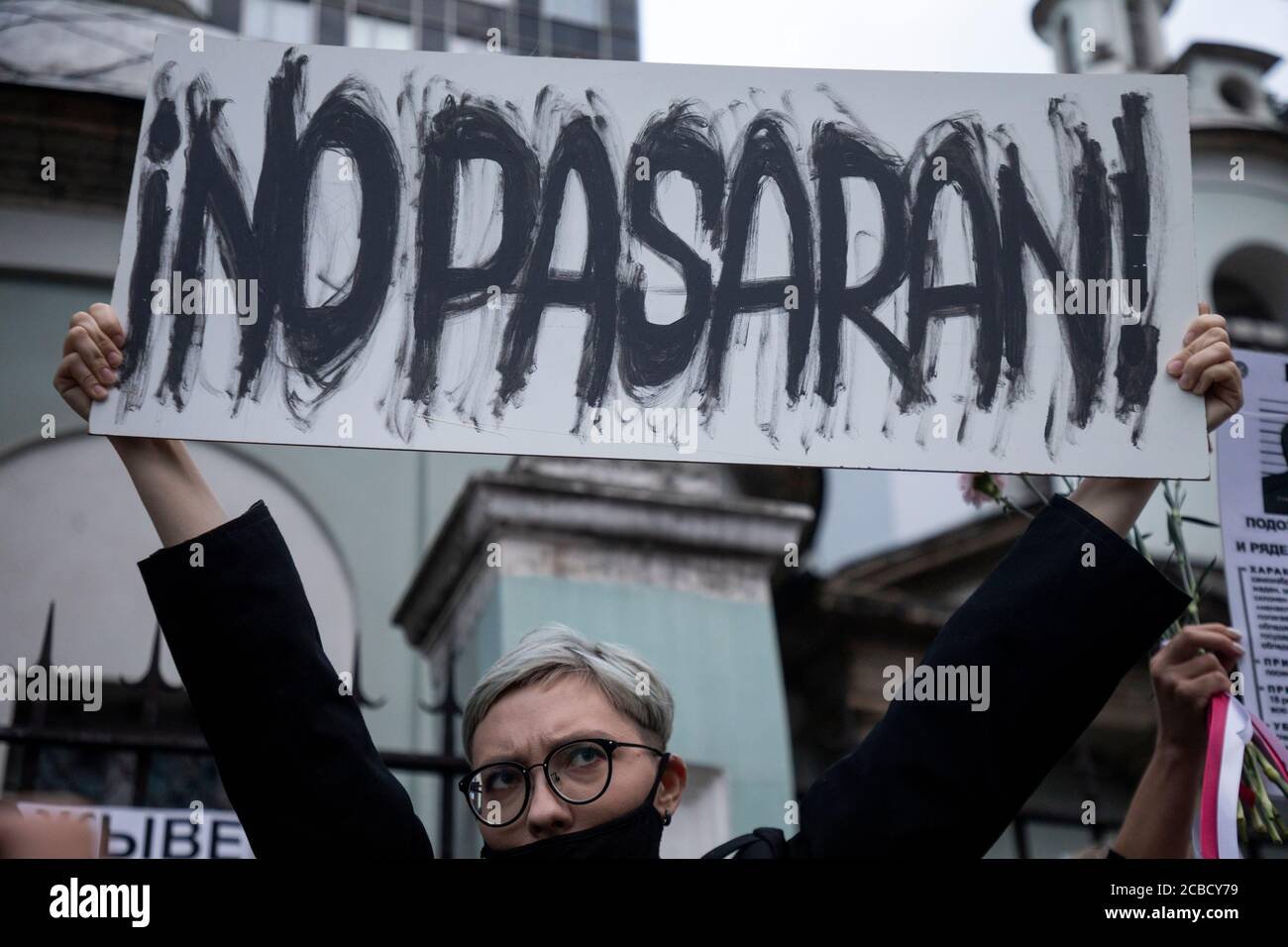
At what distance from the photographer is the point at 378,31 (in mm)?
10562

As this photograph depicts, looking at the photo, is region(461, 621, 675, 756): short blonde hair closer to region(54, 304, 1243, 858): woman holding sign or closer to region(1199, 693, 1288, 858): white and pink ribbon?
region(54, 304, 1243, 858): woman holding sign

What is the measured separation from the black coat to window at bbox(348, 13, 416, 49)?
9.04m

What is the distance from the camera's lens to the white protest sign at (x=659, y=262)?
6.91ft

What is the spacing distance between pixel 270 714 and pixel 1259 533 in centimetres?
171

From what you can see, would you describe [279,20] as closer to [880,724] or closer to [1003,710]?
[880,724]

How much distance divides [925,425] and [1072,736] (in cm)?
48

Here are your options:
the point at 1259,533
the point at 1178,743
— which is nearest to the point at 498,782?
the point at 1178,743

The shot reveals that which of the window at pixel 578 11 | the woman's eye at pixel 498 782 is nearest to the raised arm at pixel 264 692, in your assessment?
the woman's eye at pixel 498 782

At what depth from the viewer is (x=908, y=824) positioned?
187 cm

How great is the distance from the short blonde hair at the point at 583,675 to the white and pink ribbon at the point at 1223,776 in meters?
0.79

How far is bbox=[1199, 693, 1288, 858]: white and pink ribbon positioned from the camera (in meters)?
2.16

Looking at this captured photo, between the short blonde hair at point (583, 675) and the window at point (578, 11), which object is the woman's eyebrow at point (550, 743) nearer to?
the short blonde hair at point (583, 675)

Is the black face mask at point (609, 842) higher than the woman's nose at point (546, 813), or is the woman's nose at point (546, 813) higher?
the woman's nose at point (546, 813)

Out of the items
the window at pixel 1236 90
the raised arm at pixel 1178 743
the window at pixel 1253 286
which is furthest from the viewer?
the window at pixel 1236 90
